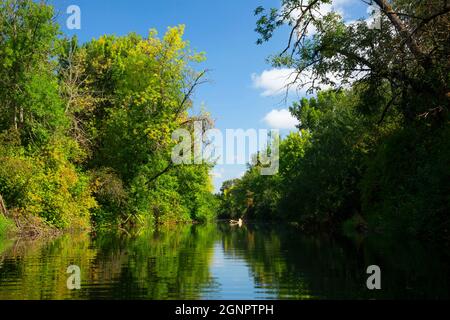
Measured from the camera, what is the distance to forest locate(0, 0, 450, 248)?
793 inches

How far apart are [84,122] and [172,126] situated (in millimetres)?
6912

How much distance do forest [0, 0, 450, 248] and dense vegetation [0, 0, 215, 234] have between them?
0.11 m

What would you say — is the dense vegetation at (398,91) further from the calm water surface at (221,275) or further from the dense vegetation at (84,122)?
the dense vegetation at (84,122)

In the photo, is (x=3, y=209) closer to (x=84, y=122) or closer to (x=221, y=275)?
(x=84, y=122)

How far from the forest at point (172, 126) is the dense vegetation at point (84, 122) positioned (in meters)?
0.11

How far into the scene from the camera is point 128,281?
11.8 metres

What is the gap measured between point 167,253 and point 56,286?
8.87m

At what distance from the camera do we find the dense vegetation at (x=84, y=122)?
32.8m

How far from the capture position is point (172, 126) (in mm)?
43969

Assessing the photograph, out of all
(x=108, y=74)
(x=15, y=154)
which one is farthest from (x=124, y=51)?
(x=15, y=154)
